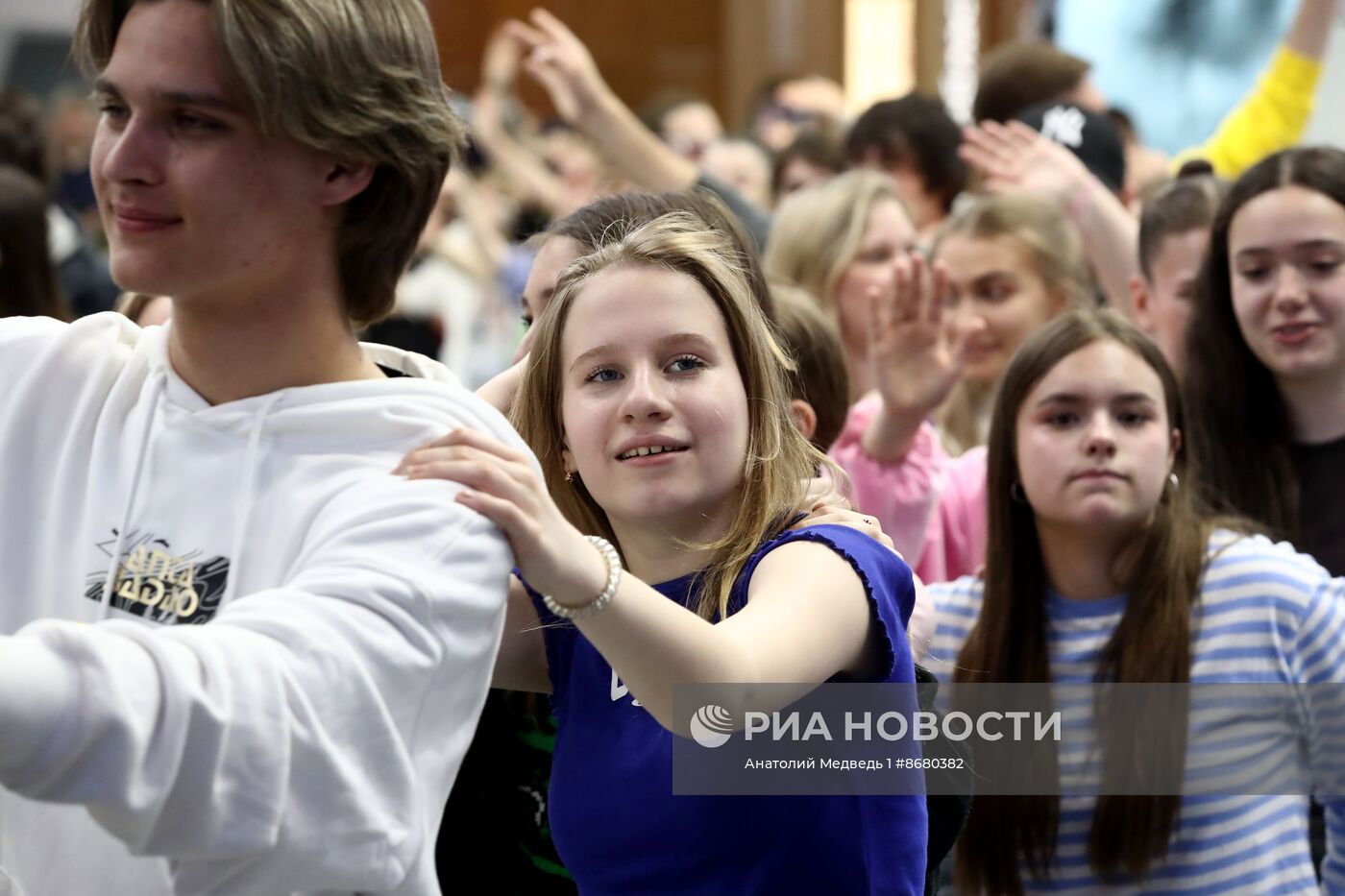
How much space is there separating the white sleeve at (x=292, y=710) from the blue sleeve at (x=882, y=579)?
1.31 ft

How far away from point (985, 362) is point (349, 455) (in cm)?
248

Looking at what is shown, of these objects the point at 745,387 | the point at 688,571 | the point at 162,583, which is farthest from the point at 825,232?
the point at 162,583

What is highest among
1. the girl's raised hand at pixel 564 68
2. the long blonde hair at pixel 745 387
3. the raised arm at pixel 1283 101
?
the raised arm at pixel 1283 101

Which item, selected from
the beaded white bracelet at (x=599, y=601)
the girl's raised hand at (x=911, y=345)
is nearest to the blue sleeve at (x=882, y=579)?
the beaded white bracelet at (x=599, y=601)

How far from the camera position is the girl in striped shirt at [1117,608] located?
7.73 ft

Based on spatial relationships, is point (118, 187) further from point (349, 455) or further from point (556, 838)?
point (556, 838)

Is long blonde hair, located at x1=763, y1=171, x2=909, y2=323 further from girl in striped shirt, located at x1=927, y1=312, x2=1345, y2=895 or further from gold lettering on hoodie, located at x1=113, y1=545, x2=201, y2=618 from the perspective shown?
gold lettering on hoodie, located at x1=113, y1=545, x2=201, y2=618

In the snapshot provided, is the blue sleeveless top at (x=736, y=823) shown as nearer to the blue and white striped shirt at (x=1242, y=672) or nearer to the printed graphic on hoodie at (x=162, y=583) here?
the printed graphic on hoodie at (x=162, y=583)

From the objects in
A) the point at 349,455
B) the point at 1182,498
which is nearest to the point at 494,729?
the point at 349,455

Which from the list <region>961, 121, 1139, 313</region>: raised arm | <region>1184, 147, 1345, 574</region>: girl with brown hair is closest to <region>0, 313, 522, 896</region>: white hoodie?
<region>1184, 147, 1345, 574</region>: girl with brown hair

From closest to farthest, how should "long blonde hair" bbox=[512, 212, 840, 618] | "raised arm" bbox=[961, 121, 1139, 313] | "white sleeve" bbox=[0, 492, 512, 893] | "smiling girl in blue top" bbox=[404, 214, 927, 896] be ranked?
"white sleeve" bbox=[0, 492, 512, 893] → "smiling girl in blue top" bbox=[404, 214, 927, 896] → "long blonde hair" bbox=[512, 212, 840, 618] → "raised arm" bbox=[961, 121, 1139, 313]

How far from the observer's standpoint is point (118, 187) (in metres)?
1.37

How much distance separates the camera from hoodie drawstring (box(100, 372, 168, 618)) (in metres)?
1.34

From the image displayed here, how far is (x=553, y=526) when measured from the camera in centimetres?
131
